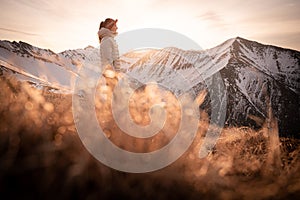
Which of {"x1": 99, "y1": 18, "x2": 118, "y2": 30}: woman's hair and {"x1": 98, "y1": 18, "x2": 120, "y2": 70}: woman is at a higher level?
{"x1": 99, "y1": 18, "x2": 118, "y2": 30}: woman's hair

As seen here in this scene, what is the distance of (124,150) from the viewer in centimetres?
390

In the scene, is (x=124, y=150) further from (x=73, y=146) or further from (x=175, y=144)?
(x=175, y=144)

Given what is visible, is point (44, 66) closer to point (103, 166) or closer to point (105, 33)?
point (105, 33)

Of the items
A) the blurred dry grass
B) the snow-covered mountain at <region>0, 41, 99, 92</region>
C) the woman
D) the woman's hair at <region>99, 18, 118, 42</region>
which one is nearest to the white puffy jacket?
the woman

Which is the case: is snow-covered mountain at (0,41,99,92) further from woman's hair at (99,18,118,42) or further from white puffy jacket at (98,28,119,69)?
woman's hair at (99,18,118,42)

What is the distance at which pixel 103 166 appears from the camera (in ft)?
11.3

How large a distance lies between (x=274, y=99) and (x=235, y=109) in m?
29.6

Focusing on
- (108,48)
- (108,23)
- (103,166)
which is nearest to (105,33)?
(108,23)

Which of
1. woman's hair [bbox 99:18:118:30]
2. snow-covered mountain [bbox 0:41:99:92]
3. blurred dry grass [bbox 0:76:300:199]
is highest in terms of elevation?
woman's hair [bbox 99:18:118:30]

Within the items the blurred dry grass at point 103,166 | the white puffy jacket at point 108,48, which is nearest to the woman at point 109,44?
the white puffy jacket at point 108,48

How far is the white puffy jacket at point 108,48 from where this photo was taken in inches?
230

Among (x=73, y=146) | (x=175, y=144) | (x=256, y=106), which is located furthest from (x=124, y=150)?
(x=256, y=106)

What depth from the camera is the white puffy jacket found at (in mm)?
5848

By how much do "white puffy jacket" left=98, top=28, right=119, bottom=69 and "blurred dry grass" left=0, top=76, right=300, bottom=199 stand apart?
0.80 meters
